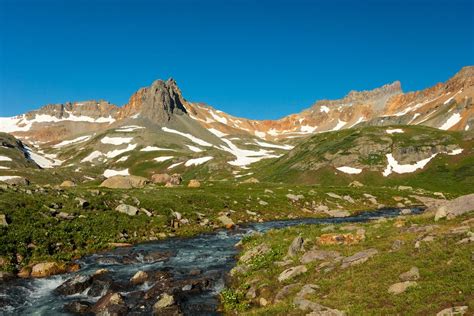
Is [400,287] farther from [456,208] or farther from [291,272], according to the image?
[456,208]

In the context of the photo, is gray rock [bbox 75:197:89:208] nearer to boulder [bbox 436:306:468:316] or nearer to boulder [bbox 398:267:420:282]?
boulder [bbox 398:267:420:282]

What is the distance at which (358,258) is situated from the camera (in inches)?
818

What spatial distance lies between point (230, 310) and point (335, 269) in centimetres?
596

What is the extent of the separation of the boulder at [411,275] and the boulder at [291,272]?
5442mm

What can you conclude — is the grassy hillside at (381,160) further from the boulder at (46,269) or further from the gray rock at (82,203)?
the boulder at (46,269)

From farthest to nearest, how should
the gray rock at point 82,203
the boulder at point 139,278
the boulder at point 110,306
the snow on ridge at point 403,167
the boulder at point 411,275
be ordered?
the snow on ridge at point 403,167 < the gray rock at point 82,203 < the boulder at point 139,278 < the boulder at point 110,306 < the boulder at point 411,275

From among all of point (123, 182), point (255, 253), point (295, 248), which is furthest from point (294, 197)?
point (295, 248)

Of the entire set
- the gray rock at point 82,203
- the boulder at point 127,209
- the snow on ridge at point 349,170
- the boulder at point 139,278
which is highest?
the snow on ridge at point 349,170

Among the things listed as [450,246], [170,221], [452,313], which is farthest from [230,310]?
[170,221]

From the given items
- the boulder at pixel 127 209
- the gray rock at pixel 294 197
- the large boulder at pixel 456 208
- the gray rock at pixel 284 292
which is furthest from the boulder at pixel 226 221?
the gray rock at pixel 284 292

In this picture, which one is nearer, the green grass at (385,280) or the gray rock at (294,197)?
the green grass at (385,280)

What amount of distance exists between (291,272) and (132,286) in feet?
32.2

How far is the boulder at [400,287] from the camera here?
1591cm

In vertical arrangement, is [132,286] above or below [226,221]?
below
